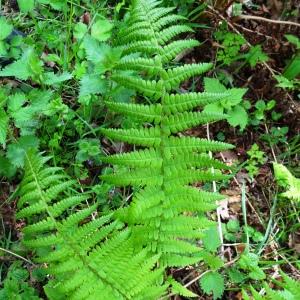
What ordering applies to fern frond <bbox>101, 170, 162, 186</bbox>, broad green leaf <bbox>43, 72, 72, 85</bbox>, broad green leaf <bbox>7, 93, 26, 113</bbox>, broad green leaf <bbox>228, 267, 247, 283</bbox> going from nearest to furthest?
fern frond <bbox>101, 170, 162, 186</bbox>, broad green leaf <bbox>7, 93, 26, 113</bbox>, broad green leaf <bbox>43, 72, 72, 85</bbox>, broad green leaf <bbox>228, 267, 247, 283</bbox>

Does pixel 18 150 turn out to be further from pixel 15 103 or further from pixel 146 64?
pixel 146 64

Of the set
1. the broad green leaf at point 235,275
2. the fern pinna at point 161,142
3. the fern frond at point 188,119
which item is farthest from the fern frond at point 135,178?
the broad green leaf at point 235,275

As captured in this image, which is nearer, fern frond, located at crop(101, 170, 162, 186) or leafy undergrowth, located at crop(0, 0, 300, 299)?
fern frond, located at crop(101, 170, 162, 186)

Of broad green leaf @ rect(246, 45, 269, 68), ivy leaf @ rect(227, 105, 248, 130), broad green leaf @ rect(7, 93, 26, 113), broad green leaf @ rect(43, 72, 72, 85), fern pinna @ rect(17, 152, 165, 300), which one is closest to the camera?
fern pinna @ rect(17, 152, 165, 300)

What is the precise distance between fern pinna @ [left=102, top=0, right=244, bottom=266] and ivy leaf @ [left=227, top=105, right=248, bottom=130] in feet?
2.85

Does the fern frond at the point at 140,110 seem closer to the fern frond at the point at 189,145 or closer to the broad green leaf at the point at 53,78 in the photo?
the fern frond at the point at 189,145

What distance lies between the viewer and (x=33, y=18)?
269cm

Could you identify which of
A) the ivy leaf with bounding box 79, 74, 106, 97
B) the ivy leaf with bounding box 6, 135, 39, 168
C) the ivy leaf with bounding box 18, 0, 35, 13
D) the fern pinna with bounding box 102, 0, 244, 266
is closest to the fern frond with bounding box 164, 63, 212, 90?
the fern pinna with bounding box 102, 0, 244, 266

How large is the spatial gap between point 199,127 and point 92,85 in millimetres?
827

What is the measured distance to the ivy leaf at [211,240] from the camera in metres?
2.48

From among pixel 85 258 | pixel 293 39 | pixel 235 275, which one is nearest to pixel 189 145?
pixel 85 258

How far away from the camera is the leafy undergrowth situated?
245 centimetres

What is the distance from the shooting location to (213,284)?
2.45 m

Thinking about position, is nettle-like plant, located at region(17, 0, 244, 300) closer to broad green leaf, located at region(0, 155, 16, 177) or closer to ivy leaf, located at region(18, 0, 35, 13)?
broad green leaf, located at region(0, 155, 16, 177)
